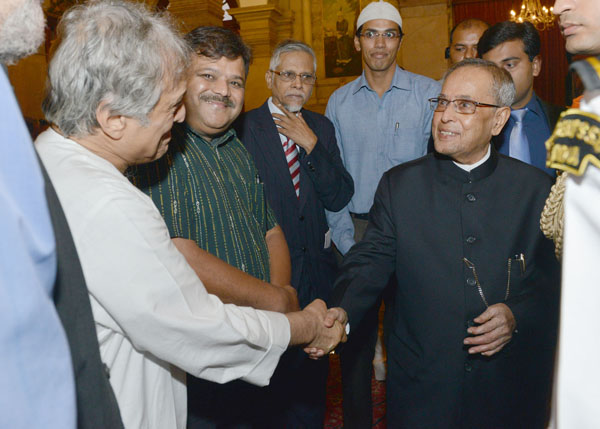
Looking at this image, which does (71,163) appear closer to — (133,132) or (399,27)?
(133,132)

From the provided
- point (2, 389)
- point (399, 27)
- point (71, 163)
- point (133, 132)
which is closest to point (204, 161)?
point (133, 132)

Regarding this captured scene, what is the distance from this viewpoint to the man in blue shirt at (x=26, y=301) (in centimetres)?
82

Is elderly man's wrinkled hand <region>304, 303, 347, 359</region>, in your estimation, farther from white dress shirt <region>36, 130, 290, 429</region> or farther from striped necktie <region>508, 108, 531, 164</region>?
striped necktie <region>508, 108, 531, 164</region>

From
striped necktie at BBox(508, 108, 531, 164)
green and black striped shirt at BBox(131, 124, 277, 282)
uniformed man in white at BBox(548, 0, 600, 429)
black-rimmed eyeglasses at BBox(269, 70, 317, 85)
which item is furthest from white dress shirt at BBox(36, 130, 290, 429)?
striped necktie at BBox(508, 108, 531, 164)

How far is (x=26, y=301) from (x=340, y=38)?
11.6 meters

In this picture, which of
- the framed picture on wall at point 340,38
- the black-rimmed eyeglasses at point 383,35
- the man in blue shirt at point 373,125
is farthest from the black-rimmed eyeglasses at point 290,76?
the framed picture on wall at point 340,38

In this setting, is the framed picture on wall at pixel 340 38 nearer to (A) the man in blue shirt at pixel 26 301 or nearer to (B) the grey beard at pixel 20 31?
(B) the grey beard at pixel 20 31

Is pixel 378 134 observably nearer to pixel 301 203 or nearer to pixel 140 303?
pixel 301 203

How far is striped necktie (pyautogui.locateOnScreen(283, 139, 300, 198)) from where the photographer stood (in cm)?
319

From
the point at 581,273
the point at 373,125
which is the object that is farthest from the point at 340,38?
the point at 581,273

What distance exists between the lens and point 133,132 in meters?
1.56

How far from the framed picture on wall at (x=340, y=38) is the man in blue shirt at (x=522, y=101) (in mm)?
8318

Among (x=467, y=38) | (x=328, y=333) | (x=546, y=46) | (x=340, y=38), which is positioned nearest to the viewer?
(x=328, y=333)

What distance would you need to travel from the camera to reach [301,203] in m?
3.10
